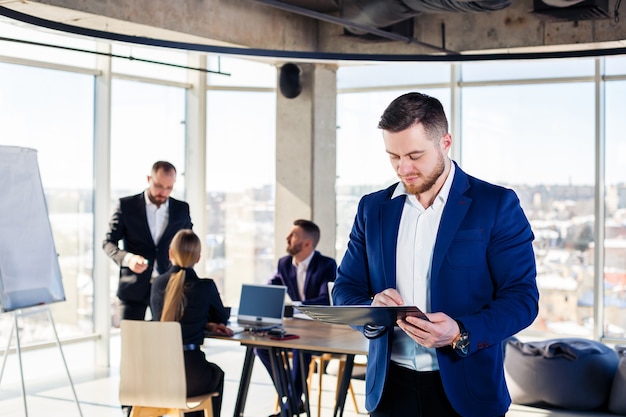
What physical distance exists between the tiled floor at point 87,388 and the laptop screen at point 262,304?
54.9 inches

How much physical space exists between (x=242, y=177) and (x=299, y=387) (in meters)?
4.74

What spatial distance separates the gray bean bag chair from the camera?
740 cm

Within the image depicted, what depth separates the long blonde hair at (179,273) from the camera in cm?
556

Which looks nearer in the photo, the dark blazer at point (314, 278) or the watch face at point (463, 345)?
the watch face at point (463, 345)

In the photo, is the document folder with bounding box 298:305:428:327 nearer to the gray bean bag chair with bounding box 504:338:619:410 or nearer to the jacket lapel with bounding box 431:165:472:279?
the jacket lapel with bounding box 431:165:472:279

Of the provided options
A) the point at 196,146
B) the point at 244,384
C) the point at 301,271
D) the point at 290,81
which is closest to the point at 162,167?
the point at 301,271

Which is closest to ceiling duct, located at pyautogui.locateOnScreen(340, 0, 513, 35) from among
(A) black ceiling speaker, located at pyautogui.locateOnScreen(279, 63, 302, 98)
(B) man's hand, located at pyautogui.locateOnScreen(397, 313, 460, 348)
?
(A) black ceiling speaker, located at pyautogui.locateOnScreen(279, 63, 302, 98)

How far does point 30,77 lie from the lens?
9.02 meters

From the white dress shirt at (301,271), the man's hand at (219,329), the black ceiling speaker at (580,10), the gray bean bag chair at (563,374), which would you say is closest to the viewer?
Result: the man's hand at (219,329)

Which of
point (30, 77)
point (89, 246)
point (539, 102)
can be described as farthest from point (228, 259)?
point (539, 102)

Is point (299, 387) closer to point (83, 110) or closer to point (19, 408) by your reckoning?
point (19, 408)

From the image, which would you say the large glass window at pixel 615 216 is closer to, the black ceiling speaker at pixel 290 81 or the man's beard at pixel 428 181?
the black ceiling speaker at pixel 290 81

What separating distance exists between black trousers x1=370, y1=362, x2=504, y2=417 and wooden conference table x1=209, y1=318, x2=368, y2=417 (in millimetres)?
2596

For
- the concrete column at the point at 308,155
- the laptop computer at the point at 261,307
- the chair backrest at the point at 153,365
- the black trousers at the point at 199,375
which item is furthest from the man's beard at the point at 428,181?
the concrete column at the point at 308,155
